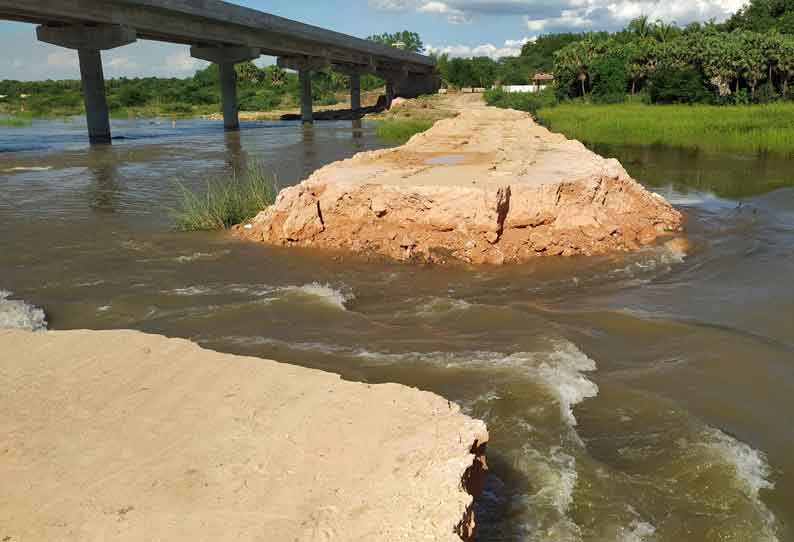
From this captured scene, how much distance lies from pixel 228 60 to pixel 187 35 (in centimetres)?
672

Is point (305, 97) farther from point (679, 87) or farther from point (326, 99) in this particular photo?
point (326, 99)

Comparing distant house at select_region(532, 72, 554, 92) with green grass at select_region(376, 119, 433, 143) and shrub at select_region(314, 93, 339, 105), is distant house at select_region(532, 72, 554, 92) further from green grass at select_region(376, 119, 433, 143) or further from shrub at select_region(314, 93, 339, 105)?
green grass at select_region(376, 119, 433, 143)

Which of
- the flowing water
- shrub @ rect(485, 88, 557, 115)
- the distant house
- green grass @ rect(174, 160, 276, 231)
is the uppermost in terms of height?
the distant house

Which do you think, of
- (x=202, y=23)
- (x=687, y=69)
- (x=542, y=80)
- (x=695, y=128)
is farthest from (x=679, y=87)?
(x=542, y=80)

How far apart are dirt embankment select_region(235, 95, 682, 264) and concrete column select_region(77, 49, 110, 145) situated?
23.5 metres

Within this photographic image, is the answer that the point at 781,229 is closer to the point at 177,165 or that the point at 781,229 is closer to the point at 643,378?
the point at 643,378

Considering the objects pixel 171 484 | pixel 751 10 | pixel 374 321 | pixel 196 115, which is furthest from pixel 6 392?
pixel 751 10

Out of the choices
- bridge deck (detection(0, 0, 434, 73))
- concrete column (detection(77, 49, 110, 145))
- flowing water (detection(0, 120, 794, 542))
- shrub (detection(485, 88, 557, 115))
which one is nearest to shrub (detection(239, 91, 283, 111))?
bridge deck (detection(0, 0, 434, 73))

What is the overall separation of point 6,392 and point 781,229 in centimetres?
1090

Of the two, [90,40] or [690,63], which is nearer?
[90,40]

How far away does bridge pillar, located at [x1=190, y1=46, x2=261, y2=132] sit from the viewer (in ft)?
129

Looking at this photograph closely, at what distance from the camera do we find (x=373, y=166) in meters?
11.8

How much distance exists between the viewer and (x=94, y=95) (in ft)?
103

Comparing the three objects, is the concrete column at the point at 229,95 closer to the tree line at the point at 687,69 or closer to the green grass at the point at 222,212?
the tree line at the point at 687,69
